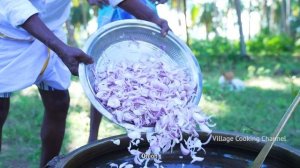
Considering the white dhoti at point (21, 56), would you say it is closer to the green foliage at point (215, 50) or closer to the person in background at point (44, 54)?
the person in background at point (44, 54)

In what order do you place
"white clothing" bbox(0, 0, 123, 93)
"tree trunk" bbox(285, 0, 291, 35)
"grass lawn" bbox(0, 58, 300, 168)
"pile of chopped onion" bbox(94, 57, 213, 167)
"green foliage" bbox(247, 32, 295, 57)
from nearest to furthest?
"pile of chopped onion" bbox(94, 57, 213, 167) < "white clothing" bbox(0, 0, 123, 93) < "grass lawn" bbox(0, 58, 300, 168) < "green foliage" bbox(247, 32, 295, 57) < "tree trunk" bbox(285, 0, 291, 35)

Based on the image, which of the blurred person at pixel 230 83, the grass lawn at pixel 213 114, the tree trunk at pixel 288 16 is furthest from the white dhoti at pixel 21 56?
the tree trunk at pixel 288 16

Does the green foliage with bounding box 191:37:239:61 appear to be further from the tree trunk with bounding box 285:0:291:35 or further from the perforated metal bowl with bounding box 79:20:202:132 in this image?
the perforated metal bowl with bounding box 79:20:202:132

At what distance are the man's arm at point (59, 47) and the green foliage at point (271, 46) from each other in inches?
284

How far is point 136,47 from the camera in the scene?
2408mm

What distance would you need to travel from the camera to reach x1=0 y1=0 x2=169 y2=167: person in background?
2.06 m

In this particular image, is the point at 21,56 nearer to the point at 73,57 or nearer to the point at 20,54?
the point at 20,54

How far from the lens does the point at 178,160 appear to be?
2.14m

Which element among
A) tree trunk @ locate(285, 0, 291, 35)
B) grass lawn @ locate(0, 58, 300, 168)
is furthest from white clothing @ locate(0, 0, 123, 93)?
tree trunk @ locate(285, 0, 291, 35)

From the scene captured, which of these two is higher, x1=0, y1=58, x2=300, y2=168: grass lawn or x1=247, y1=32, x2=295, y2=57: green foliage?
x1=247, y1=32, x2=295, y2=57: green foliage

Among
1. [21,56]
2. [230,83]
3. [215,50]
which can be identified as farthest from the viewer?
[215,50]

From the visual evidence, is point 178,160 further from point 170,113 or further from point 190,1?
point 190,1

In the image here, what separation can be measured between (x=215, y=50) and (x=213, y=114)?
163 inches

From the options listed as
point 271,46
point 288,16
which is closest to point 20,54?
point 271,46
